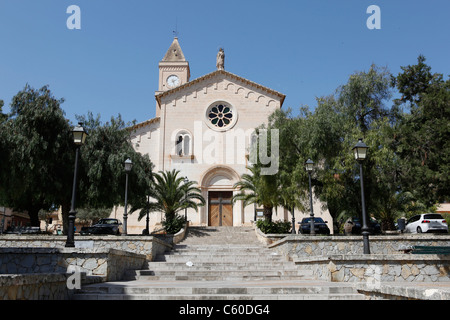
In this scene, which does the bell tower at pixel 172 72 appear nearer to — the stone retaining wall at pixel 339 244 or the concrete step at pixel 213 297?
the stone retaining wall at pixel 339 244

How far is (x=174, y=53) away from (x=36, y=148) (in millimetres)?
38603

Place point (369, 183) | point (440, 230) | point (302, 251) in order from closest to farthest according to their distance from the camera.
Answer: point (302, 251)
point (369, 183)
point (440, 230)

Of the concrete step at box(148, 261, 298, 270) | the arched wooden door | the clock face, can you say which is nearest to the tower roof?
the clock face

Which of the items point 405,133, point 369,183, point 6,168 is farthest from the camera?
point 369,183

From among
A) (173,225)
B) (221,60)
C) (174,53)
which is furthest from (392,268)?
(174,53)

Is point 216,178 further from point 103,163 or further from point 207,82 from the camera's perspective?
point 103,163

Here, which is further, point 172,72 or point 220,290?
point 172,72

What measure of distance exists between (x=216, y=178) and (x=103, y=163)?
12.7 m

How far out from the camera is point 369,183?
19.1 metres

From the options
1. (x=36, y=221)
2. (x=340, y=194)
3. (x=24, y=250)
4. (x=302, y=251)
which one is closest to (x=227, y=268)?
(x=302, y=251)

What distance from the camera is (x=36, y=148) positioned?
17906 millimetres

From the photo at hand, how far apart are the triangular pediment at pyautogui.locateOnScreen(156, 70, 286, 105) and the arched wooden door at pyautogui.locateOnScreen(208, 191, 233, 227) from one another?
8.85 metres

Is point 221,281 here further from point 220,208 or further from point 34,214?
point 220,208

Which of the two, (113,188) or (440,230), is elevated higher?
(113,188)
